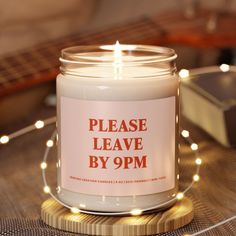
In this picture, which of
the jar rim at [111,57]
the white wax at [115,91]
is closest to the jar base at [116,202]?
the white wax at [115,91]

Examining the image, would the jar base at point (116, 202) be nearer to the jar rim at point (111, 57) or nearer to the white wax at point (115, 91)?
the white wax at point (115, 91)

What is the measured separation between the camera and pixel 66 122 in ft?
1.77

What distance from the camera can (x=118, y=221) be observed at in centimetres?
52

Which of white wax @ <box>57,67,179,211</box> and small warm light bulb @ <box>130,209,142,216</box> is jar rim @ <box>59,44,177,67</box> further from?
small warm light bulb @ <box>130,209,142,216</box>

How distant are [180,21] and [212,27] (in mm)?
96

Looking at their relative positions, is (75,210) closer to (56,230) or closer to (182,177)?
(56,230)

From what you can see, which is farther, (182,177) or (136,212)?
(182,177)

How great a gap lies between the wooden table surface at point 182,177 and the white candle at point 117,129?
7 centimetres

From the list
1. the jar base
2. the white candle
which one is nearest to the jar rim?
the white candle

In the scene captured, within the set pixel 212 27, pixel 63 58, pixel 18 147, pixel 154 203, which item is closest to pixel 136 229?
pixel 154 203

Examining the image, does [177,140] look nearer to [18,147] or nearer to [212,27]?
[18,147]

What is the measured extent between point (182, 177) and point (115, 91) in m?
0.22

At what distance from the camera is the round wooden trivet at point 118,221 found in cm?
52

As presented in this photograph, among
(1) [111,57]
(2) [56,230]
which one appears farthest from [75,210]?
(1) [111,57]
